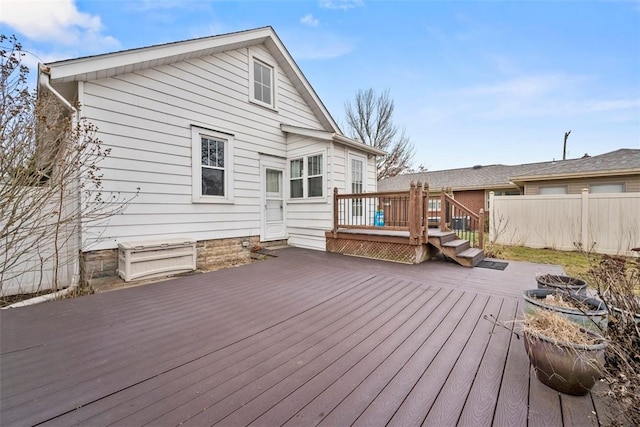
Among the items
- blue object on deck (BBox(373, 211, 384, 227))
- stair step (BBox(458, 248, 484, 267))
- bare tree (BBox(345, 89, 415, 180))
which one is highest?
bare tree (BBox(345, 89, 415, 180))

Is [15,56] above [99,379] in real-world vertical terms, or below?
above

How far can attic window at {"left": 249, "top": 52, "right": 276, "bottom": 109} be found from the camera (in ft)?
23.6

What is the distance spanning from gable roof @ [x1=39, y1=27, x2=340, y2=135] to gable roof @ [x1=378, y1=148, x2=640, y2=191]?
5.68 meters

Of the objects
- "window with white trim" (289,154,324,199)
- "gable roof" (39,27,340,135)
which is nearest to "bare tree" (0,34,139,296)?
"gable roof" (39,27,340,135)

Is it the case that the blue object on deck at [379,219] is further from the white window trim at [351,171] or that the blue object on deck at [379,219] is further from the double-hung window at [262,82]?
the double-hung window at [262,82]

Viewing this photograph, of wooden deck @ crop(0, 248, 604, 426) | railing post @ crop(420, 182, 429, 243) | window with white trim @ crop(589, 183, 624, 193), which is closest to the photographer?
wooden deck @ crop(0, 248, 604, 426)

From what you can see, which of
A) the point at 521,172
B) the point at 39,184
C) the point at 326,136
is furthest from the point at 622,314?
the point at 521,172

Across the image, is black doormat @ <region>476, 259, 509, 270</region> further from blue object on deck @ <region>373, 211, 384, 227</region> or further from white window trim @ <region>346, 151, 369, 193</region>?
white window trim @ <region>346, 151, 369, 193</region>

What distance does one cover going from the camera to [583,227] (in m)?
7.47

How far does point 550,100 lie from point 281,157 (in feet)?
38.6

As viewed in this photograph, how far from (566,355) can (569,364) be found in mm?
57

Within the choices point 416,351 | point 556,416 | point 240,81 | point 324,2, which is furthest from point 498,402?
point 324,2

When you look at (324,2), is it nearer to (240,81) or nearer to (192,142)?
(240,81)

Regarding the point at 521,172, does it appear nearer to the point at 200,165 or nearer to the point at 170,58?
the point at 200,165
